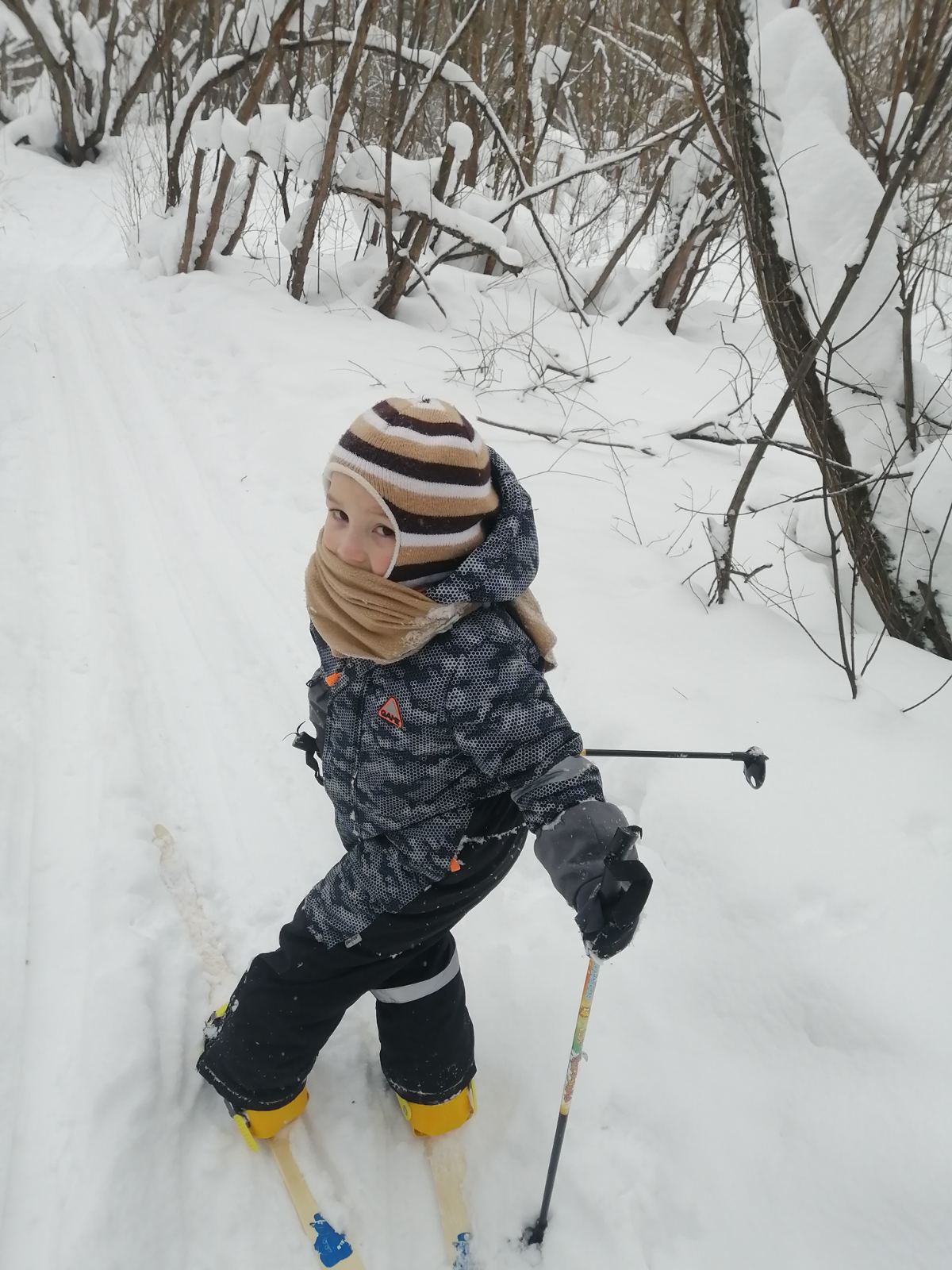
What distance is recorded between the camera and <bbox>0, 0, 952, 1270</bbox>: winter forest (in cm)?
139

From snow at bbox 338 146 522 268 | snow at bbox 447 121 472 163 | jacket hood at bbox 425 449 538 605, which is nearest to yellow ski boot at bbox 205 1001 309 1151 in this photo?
jacket hood at bbox 425 449 538 605

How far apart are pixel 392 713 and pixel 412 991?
61 cm

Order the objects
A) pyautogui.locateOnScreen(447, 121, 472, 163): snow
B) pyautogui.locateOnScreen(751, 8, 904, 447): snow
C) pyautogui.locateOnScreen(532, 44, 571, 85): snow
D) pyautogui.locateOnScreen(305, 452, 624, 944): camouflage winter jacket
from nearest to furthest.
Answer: pyautogui.locateOnScreen(305, 452, 624, 944): camouflage winter jacket, pyautogui.locateOnScreen(751, 8, 904, 447): snow, pyautogui.locateOnScreen(447, 121, 472, 163): snow, pyautogui.locateOnScreen(532, 44, 571, 85): snow

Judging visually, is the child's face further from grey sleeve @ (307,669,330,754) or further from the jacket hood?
grey sleeve @ (307,669,330,754)

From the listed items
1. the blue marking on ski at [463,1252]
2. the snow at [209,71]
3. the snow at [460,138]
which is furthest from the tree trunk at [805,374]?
the snow at [209,71]

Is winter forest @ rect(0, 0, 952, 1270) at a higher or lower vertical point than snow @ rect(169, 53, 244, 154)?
lower

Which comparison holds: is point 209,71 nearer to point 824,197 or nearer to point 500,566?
point 824,197

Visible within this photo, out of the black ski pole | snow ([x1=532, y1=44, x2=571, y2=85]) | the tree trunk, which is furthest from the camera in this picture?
snow ([x1=532, y1=44, x2=571, y2=85])

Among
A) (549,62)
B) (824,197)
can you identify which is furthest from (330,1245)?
(549,62)

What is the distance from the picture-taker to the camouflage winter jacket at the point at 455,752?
45.5 inches

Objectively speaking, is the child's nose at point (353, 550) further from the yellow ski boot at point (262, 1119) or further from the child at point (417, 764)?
the yellow ski boot at point (262, 1119)

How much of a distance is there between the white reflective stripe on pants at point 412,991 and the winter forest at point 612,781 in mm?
261

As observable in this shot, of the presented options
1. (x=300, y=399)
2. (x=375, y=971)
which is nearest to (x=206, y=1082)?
(x=375, y=971)

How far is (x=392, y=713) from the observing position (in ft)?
4.10
